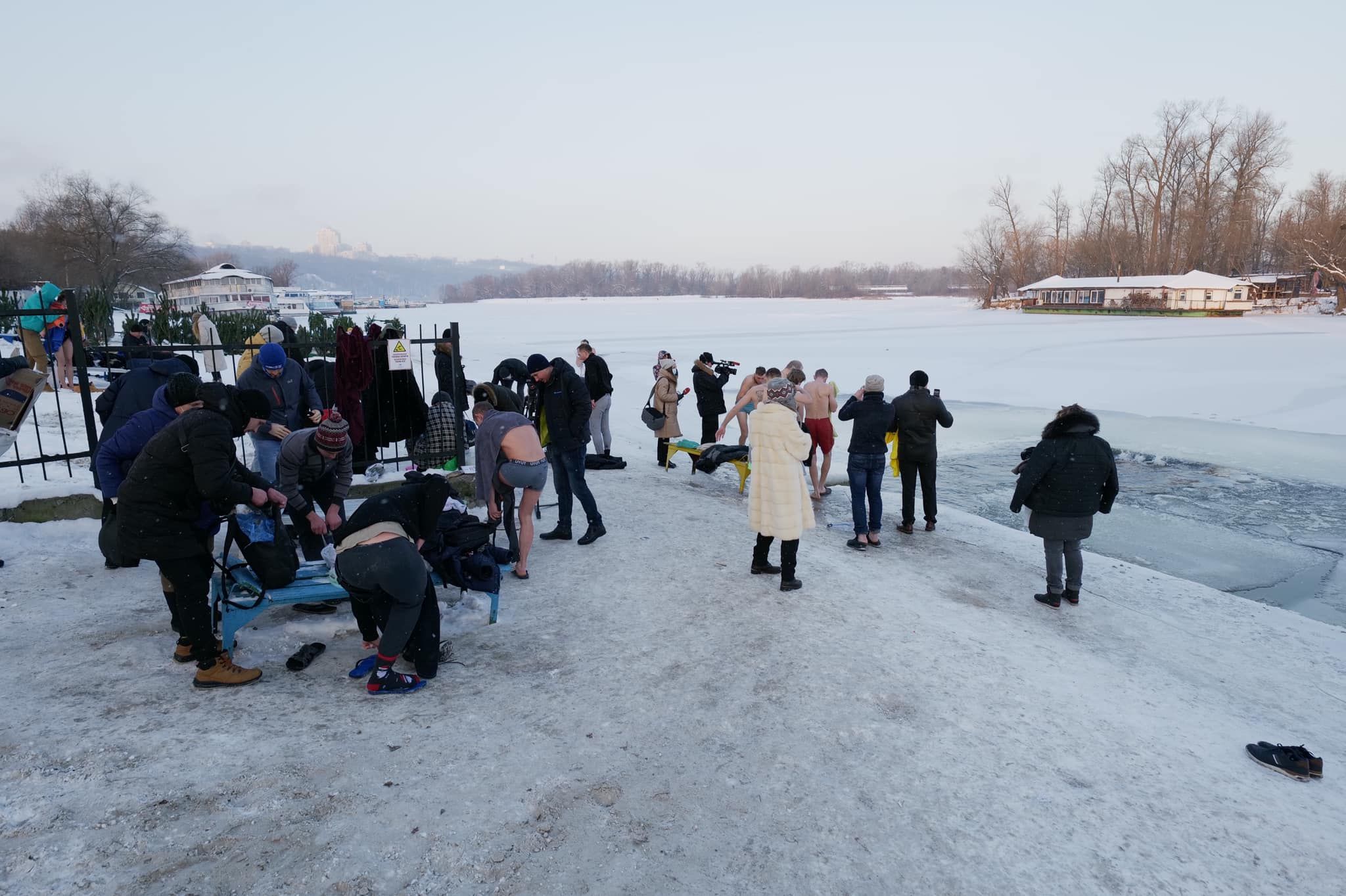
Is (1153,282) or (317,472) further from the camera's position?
(1153,282)

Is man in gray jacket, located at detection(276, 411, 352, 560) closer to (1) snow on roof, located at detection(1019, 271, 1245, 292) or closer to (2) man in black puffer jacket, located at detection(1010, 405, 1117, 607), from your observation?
(2) man in black puffer jacket, located at detection(1010, 405, 1117, 607)

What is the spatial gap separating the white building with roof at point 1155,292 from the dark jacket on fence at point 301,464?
63.3 m

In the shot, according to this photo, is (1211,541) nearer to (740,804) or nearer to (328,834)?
(740,804)

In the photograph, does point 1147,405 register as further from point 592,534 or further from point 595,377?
point 592,534

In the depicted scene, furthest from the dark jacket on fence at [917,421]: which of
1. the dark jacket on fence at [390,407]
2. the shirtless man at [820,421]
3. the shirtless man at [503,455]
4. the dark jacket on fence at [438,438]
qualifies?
the dark jacket on fence at [390,407]

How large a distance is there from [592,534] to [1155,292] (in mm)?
67884

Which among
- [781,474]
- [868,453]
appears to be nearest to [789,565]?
[781,474]

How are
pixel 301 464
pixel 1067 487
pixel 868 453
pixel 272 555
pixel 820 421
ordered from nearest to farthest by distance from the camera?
pixel 272 555 → pixel 301 464 → pixel 1067 487 → pixel 868 453 → pixel 820 421

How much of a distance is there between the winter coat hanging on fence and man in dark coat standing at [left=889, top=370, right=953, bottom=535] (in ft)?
17.9

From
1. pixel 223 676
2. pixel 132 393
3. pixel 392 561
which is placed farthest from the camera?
pixel 132 393

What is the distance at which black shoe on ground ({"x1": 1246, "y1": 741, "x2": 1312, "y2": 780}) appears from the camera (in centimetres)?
371

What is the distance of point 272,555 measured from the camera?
4.25 m

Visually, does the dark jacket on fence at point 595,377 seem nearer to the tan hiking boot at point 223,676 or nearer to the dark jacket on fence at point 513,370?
the dark jacket on fence at point 513,370

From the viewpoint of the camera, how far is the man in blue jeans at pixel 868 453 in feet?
23.2
